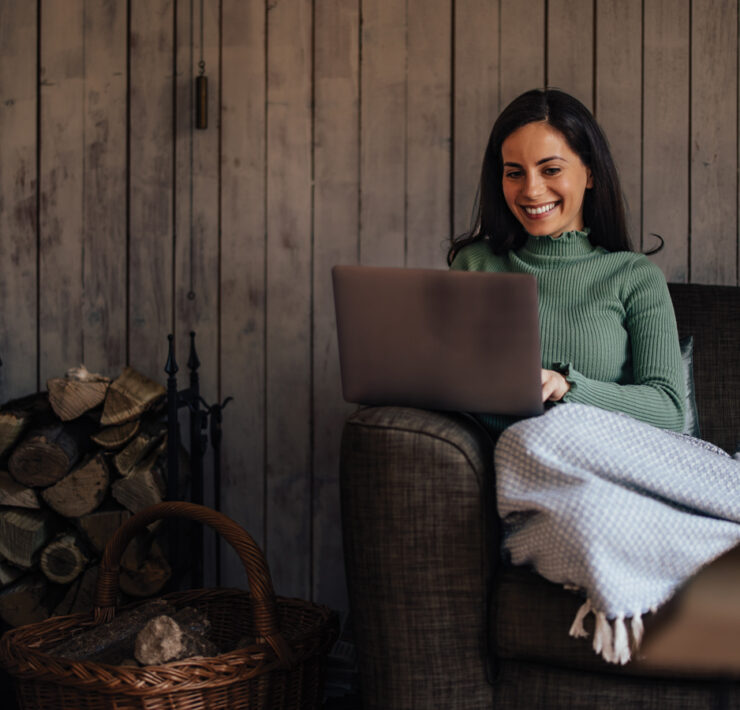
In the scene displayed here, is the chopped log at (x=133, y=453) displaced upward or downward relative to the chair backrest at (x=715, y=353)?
downward

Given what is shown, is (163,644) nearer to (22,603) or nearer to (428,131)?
(22,603)

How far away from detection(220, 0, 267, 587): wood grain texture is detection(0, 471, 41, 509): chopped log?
50cm

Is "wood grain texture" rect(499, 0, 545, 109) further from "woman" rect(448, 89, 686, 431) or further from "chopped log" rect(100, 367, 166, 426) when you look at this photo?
"chopped log" rect(100, 367, 166, 426)

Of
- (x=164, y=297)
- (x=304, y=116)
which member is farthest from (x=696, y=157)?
(x=164, y=297)

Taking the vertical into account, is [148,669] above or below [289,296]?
below

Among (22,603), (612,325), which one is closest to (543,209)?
(612,325)

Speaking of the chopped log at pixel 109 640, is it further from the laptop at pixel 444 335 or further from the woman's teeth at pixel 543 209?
the woman's teeth at pixel 543 209

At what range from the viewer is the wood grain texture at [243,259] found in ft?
6.29

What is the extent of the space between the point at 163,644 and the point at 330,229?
44.4 inches

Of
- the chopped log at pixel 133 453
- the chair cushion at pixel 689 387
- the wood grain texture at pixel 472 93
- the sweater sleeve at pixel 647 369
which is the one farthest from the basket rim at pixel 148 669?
the wood grain texture at pixel 472 93

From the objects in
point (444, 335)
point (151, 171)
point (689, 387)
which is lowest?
point (689, 387)

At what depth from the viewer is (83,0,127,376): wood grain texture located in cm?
194

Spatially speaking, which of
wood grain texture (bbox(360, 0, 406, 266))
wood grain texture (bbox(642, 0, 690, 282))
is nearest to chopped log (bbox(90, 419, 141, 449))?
wood grain texture (bbox(360, 0, 406, 266))

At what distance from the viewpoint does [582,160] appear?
1465 mm
